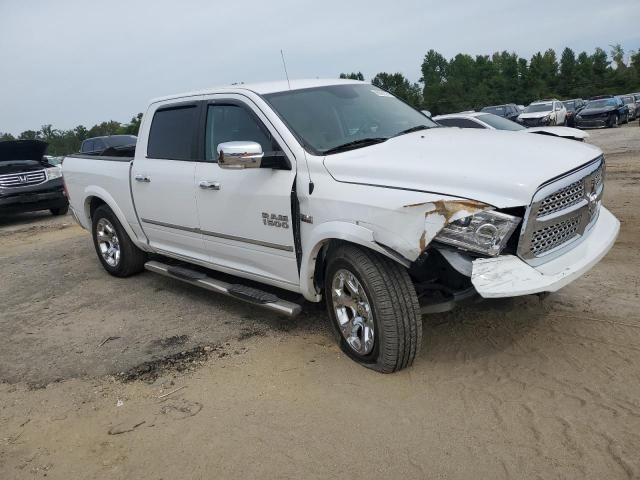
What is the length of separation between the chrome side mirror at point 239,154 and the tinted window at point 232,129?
0.35 metres

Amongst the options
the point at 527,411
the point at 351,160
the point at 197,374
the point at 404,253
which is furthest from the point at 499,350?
the point at 197,374

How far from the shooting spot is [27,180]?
12.2 meters

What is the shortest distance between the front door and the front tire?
1.52 ft

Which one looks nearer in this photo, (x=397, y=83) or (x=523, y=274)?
(x=523, y=274)

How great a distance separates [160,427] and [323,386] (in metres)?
1.01

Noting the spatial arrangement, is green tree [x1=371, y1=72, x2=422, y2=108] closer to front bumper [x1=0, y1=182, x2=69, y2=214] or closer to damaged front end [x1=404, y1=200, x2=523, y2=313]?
front bumper [x1=0, y1=182, x2=69, y2=214]

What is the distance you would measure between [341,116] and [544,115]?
21.6 m

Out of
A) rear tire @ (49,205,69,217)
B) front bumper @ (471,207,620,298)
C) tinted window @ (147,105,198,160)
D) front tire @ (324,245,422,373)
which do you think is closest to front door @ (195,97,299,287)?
tinted window @ (147,105,198,160)

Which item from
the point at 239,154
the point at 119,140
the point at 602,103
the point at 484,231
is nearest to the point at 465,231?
the point at 484,231

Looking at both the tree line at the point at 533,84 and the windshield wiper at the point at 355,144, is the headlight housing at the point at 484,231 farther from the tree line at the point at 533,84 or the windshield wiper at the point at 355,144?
the tree line at the point at 533,84

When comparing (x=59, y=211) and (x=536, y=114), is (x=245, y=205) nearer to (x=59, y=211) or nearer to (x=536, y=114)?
(x=59, y=211)

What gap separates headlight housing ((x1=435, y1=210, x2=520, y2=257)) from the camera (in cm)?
307

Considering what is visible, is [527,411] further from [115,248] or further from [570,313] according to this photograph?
[115,248]

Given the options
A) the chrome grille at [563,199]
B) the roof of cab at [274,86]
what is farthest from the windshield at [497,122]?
the chrome grille at [563,199]
